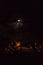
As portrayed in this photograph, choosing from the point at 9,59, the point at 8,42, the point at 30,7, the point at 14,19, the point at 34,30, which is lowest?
the point at 9,59

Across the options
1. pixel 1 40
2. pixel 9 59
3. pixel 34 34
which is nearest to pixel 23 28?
pixel 34 34

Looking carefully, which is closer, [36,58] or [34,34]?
[36,58]

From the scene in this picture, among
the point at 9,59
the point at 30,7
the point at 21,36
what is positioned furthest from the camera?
the point at 30,7

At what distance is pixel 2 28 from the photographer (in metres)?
2.40

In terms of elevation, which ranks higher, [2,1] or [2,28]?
[2,1]

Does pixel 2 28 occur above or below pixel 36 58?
above

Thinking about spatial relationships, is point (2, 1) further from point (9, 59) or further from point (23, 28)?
point (9, 59)

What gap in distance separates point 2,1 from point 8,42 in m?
0.79

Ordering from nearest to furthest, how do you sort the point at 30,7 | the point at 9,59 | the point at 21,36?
the point at 9,59 < the point at 21,36 < the point at 30,7

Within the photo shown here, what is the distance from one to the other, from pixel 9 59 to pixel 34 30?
26.0 inches

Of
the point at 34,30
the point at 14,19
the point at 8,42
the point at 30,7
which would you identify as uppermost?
the point at 30,7

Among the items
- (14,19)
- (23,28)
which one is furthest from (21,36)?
(14,19)

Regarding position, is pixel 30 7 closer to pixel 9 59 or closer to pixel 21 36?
pixel 21 36

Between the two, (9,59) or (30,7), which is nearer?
(9,59)
